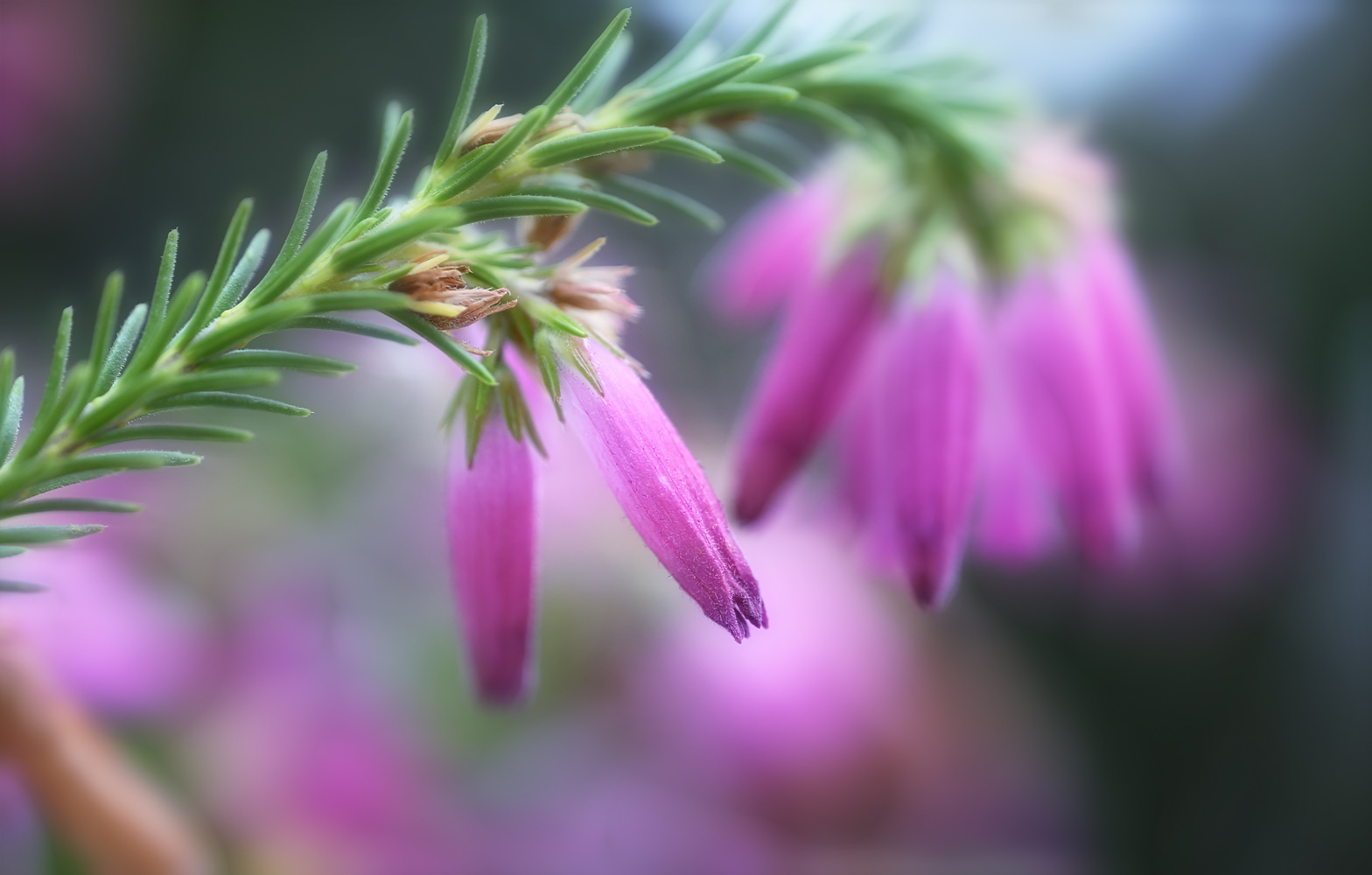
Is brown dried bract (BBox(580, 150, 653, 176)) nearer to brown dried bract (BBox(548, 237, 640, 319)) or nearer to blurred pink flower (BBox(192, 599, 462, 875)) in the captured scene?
brown dried bract (BBox(548, 237, 640, 319))

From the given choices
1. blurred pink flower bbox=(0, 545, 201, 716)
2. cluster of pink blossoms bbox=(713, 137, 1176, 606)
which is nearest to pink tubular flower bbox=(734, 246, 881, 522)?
cluster of pink blossoms bbox=(713, 137, 1176, 606)

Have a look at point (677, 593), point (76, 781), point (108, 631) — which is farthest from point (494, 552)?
point (677, 593)

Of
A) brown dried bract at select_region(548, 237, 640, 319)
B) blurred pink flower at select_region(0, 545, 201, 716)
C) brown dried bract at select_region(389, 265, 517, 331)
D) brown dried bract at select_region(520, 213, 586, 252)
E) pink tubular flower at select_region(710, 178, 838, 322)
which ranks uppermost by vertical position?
pink tubular flower at select_region(710, 178, 838, 322)

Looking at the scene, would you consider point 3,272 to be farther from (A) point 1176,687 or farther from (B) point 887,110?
(A) point 1176,687

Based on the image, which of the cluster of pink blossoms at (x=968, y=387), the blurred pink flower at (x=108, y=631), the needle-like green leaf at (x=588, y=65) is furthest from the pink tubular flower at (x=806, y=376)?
the blurred pink flower at (x=108, y=631)

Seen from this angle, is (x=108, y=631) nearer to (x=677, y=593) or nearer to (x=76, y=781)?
(x=76, y=781)

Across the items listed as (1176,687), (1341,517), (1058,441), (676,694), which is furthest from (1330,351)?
(1058,441)

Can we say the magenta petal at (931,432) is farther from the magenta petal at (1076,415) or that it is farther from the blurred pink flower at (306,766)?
the blurred pink flower at (306,766)
